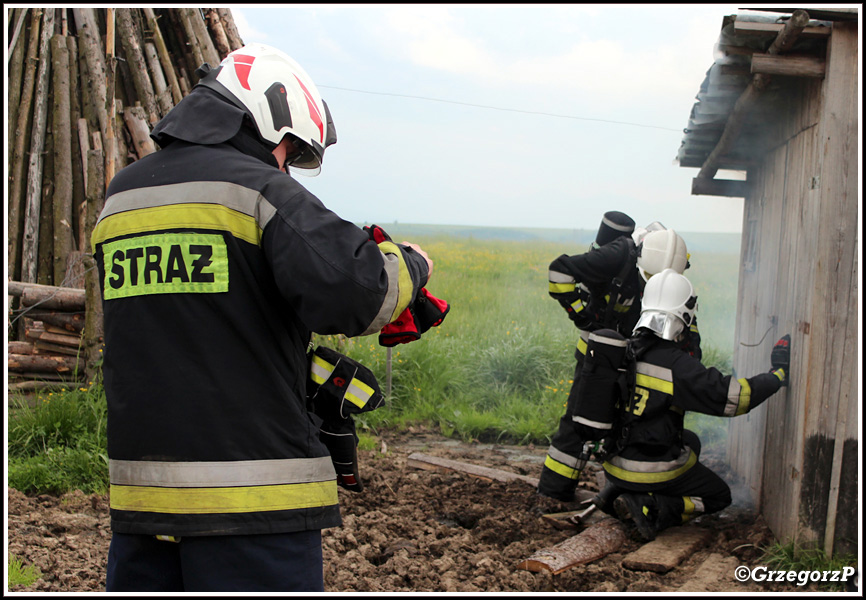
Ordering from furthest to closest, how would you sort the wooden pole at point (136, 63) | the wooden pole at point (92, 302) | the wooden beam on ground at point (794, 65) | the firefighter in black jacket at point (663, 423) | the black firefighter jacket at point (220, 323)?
the wooden pole at point (136, 63) → the wooden pole at point (92, 302) → the firefighter in black jacket at point (663, 423) → the wooden beam on ground at point (794, 65) → the black firefighter jacket at point (220, 323)

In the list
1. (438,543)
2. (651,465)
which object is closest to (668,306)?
(651,465)

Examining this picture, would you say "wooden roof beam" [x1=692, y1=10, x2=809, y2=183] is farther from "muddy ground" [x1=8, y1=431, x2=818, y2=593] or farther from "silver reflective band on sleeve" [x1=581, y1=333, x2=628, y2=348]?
"muddy ground" [x1=8, y1=431, x2=818, y2=593]

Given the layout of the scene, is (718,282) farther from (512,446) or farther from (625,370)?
(625,370)

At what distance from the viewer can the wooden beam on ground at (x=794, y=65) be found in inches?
134

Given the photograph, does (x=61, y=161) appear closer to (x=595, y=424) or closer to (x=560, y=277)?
(x=560, y=277)

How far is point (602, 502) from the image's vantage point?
421 centimetres

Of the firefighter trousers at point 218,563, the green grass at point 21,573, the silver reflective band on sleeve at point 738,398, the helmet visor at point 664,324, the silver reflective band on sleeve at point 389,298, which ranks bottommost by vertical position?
the green grass at point 21,573

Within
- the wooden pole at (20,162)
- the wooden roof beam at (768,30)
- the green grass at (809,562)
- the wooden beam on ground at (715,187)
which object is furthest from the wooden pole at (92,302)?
the wooden beam on ground at (715,187)

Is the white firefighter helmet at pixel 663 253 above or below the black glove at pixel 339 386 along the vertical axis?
above

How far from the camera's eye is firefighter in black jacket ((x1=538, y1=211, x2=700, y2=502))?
4.45m

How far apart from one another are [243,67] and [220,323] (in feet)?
2.79

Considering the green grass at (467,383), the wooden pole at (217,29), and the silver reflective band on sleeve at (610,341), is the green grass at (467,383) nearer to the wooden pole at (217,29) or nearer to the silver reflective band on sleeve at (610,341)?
the silver reflective band on sleeve at (610,341)

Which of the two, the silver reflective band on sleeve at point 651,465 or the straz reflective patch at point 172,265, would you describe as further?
the silver reflective band on sleeve at point 651,465

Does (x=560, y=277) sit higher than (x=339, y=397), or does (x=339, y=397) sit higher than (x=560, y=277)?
(x=560, y=277)
